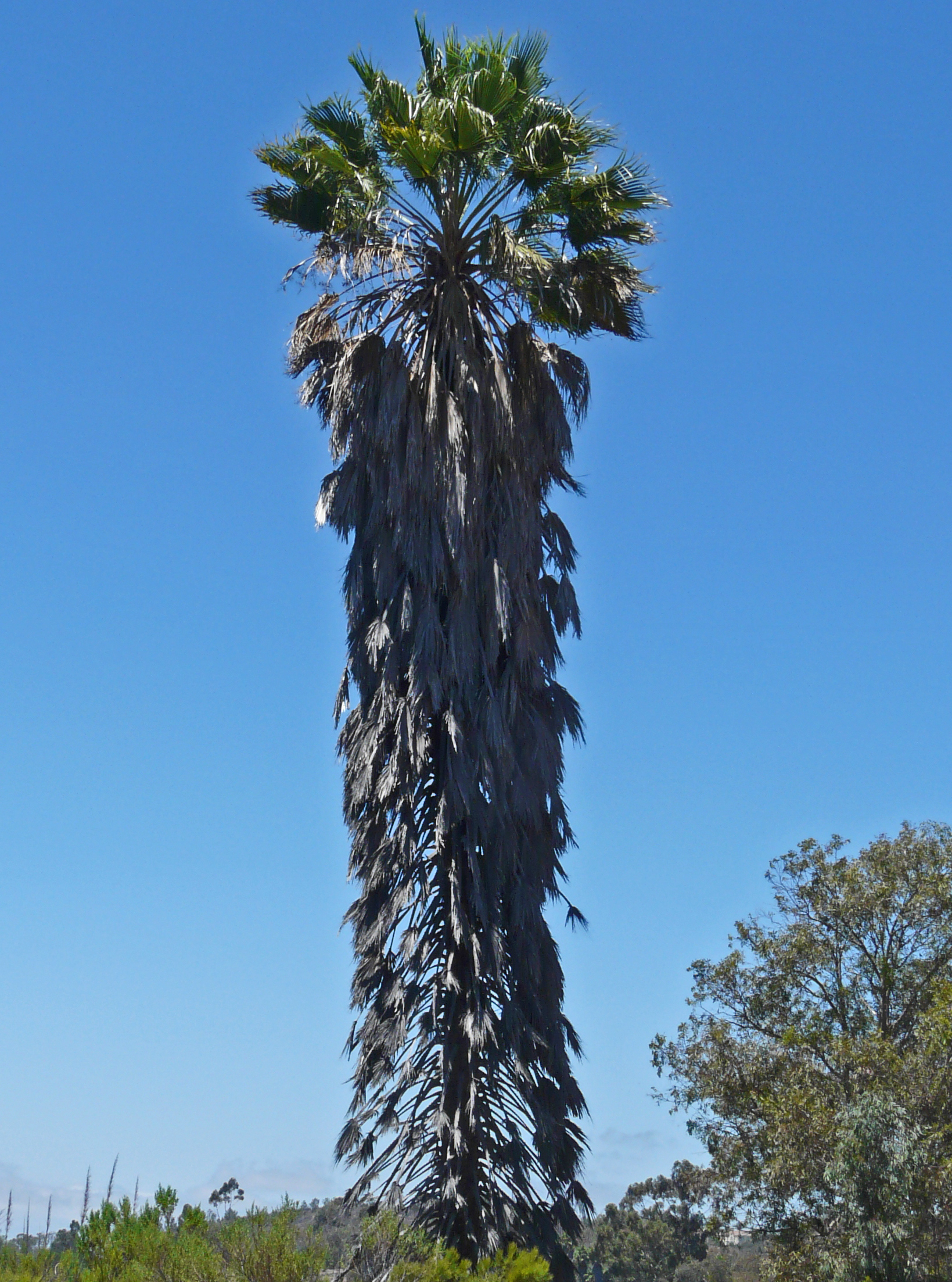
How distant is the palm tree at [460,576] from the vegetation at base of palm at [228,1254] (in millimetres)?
2400

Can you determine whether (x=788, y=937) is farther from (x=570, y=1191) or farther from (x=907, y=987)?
(x=570, y=1191)

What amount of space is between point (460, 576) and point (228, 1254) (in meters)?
6.36

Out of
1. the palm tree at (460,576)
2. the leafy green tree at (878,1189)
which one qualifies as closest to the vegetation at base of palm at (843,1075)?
the leafy green tree at (878,1189)

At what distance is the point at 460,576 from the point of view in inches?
456

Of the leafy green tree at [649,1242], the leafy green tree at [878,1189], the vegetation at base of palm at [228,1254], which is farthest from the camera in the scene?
the leafy green tree at [649,1242]

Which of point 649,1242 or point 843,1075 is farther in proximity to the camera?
point 649,1242

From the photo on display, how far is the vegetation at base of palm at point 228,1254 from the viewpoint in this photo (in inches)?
258

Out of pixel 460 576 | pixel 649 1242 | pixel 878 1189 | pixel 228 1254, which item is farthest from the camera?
pixel 649 1242

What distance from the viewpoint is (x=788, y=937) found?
21.6m

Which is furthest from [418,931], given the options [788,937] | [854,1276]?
[788,937]

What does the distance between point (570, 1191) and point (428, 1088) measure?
5.36ft

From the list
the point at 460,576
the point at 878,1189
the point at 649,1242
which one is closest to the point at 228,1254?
the point at 460,576

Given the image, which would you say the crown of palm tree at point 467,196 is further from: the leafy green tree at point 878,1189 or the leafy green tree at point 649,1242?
the leafy green tree at point 649,1242

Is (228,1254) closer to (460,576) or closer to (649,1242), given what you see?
(460,576)
